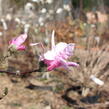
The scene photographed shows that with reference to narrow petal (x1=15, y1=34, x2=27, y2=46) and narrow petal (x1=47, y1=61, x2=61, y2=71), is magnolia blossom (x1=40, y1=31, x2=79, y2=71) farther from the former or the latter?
narrow petal (x1=15, y1=34, x2=27, y2=46)

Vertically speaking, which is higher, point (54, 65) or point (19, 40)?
point (19, 40)

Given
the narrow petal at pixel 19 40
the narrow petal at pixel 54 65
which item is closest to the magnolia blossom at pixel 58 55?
the narrow petal at pixel 54 65

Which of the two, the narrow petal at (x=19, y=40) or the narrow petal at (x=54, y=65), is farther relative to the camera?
the narrow petal at (x=19, y=40)

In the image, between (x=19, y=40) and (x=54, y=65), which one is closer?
(x=54, y=65)

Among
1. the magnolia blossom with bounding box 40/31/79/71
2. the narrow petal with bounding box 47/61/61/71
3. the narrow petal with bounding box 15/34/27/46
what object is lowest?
the narrow petal with bounding box 47/61/61/71

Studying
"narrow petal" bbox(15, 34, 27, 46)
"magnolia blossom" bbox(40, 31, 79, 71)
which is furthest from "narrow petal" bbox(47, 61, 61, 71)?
"narrow petal" bbox(15, 34, 27, 46)

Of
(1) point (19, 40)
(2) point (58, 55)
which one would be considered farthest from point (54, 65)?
(1) point (19, 40)

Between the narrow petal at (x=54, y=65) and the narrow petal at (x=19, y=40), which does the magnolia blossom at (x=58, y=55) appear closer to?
the narrow petal at (x=54, y=65)

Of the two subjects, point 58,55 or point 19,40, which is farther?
point 19,40

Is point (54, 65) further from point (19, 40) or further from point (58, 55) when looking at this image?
point (19, 40)

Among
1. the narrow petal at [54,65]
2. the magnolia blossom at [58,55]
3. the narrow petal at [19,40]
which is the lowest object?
the narrow petal at [54,65]

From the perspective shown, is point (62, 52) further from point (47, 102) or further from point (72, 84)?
point (72, 84)
